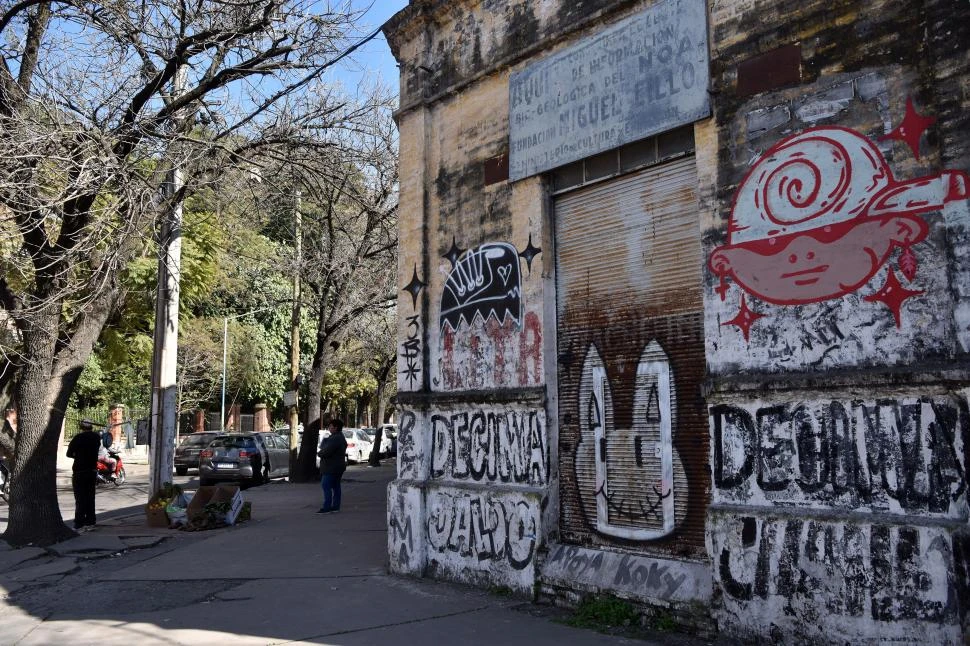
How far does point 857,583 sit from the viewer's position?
5137 millimetres

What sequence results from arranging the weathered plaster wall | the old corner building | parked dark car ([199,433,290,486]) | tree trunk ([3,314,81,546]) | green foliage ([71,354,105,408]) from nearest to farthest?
1. the weathered plaster wall
2. the old corner building
3. tree trunk ([3,314,81,546])
4. parked dark car ([199,433,290,486])
5. green foliage ([71,354,105,408])

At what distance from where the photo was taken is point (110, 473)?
2028 centimetres

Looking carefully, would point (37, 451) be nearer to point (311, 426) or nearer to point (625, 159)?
point (625, 159)

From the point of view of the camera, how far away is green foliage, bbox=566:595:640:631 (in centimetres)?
644

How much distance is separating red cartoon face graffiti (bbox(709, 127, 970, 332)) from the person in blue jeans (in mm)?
9788

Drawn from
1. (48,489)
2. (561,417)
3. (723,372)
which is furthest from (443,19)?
(48,489)

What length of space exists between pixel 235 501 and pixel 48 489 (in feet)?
9.65

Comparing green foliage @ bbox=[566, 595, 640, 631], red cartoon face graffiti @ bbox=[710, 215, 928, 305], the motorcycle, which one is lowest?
green foliage @ bbox=[566, 595, 640, 631]

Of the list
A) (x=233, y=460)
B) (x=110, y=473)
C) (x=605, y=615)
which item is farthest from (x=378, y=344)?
(x=605, y=615)

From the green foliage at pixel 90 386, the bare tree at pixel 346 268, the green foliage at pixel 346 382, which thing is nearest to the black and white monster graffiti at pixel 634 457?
the bare tree at pixel 346 268

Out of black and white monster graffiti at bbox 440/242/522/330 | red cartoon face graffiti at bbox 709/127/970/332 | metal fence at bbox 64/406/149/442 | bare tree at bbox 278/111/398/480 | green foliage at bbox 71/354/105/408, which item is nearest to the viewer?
red cartoon face graffiti at bbox 709/127/970/332

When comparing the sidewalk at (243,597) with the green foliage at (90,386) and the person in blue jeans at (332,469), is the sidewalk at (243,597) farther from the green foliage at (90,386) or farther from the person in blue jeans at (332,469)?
the green foliage at (90,386)

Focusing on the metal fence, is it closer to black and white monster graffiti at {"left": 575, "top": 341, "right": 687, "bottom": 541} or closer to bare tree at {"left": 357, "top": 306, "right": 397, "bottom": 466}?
bare tree at {"left": 357, "top": 306, "right": 397, "bottom": 466}

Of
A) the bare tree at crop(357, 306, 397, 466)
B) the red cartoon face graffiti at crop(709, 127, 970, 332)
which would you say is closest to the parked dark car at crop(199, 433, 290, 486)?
the bare tree at crop(357, 306, 397, 466)
